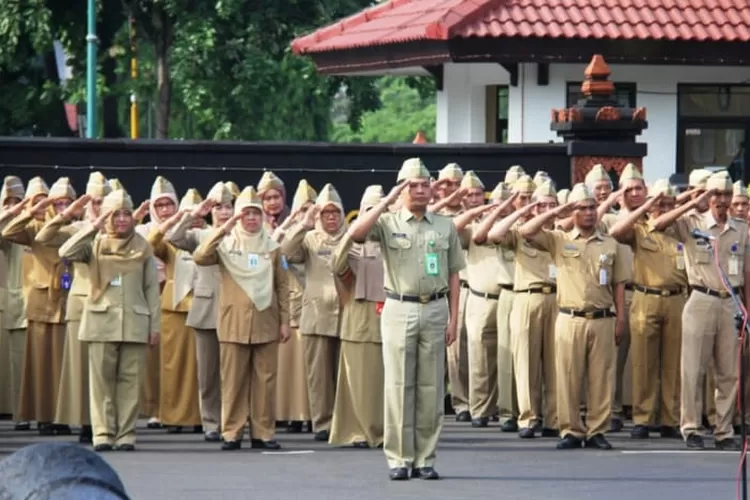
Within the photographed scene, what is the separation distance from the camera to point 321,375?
15500 mm

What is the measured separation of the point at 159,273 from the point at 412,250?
13.0ft

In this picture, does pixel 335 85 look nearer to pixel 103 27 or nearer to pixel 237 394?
pixel 103 27

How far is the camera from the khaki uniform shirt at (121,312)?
14.4 m

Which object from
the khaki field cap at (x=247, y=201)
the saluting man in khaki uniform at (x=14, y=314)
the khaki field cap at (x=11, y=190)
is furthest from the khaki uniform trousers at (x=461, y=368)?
the khaki field cap at (x=11, y=190)

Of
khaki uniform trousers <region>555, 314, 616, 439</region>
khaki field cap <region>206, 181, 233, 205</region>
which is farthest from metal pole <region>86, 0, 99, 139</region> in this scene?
khaki uniform trousers <region>555, 314, 616, 439</region>

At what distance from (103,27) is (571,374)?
2168 cm

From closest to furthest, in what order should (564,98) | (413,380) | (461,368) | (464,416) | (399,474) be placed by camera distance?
(399,474), (413,380), (464,416), (461,368), (564,98)

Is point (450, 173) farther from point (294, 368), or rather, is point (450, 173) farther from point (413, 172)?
point (413, 172)

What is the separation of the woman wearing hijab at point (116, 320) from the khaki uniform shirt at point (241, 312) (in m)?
0.50

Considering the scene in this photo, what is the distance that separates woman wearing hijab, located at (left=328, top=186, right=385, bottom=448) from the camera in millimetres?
14602

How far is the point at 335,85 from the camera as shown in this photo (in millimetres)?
32594

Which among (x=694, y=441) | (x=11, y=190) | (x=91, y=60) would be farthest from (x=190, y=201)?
(x=91, y=60)

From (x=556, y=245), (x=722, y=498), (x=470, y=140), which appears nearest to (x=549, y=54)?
(x=470, y=140)

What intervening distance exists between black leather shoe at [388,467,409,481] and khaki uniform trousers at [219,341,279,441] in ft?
7.97
